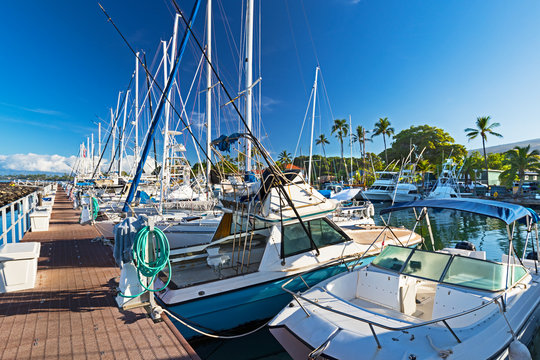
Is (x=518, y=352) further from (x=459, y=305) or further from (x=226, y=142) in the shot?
(x=226, y=142)

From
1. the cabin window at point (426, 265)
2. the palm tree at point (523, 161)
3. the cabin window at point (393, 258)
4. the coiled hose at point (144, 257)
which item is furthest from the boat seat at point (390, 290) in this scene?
the palm tree at point (523, 161)

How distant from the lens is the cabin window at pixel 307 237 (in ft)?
21.5

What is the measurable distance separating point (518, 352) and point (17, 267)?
753cm

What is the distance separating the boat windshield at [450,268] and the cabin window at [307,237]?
1.22 m

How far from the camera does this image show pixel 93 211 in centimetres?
1345

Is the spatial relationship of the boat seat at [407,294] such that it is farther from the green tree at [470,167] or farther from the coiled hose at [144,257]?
the green tree at [470,167]

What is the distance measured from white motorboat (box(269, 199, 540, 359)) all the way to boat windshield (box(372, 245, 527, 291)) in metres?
0.01

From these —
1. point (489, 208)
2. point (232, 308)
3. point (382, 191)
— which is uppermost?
point (489, 208)

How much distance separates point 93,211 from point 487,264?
14403 mm

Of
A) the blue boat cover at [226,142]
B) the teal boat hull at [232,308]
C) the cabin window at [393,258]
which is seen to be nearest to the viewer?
the teal boat hull at [232,308]

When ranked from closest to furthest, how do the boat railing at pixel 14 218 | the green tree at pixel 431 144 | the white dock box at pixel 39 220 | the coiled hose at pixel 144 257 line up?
the coiled hose at pixel 144 257 → the boat railing at pixel 14 218 → the white dock box at pixel 39 220 → the green tree at pixel 431 144

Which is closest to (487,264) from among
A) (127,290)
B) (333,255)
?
(333,255)

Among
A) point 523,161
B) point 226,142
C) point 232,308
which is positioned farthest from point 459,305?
point 523,161

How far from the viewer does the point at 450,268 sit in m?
5.34
